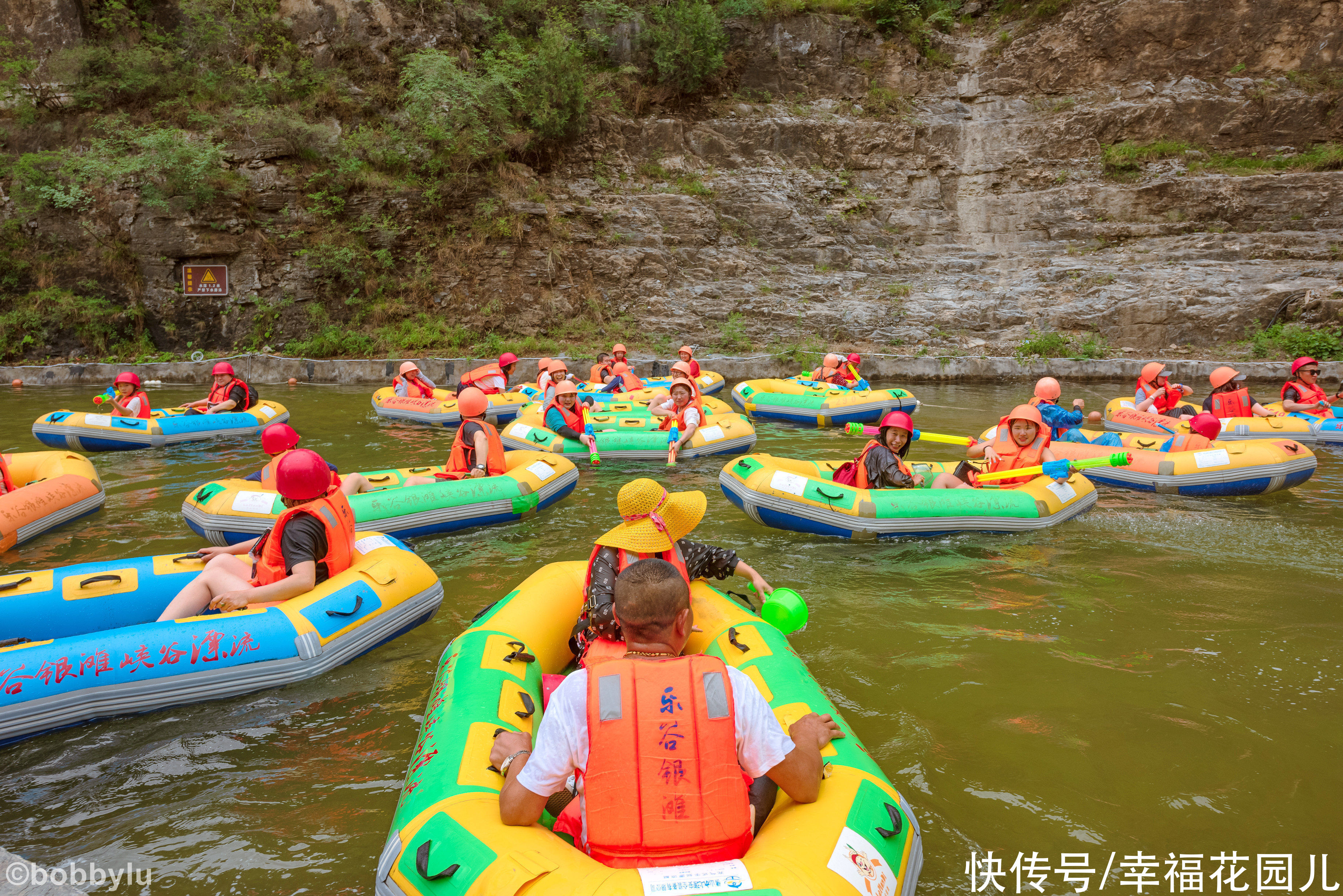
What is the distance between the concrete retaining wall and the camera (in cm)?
1489

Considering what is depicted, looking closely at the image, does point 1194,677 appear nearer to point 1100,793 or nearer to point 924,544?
point 1100,793

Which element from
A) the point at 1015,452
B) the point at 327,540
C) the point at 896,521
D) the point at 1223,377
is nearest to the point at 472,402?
the point at 327,540

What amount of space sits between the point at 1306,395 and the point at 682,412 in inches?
314

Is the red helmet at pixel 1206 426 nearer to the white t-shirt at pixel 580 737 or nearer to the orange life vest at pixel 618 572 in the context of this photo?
the orange life vest at pixel 618 572

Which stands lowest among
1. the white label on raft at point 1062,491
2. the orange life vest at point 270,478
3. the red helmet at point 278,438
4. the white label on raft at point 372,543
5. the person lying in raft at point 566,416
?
the white label on raft at point 1062,491

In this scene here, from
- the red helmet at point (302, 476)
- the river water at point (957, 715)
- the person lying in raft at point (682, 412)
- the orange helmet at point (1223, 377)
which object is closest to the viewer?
the river water at point (957, 715)

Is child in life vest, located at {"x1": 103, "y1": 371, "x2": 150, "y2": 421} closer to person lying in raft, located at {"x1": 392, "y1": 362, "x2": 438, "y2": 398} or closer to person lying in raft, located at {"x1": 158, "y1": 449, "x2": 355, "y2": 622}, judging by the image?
person lying in raft, located at {"x1": 392, "y1": 362, "x2": 438, "y2": 398}

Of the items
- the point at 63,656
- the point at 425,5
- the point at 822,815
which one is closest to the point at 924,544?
the point at 822,815

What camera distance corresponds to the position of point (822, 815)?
2.16 metres

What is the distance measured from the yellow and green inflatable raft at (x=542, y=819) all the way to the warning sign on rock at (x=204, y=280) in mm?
16589

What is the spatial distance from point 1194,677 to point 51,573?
5.90m

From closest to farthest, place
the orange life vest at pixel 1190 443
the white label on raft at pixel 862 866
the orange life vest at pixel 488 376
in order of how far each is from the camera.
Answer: the white label on raft at pixel 862 866
the orange life vest at pixel 1190 443
the orange life vest at pixel 488 376

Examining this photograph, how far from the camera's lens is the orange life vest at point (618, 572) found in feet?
9.80

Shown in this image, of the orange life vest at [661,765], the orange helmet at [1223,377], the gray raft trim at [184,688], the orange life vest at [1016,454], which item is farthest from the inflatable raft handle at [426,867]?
the orange helmet at [1223,377]
